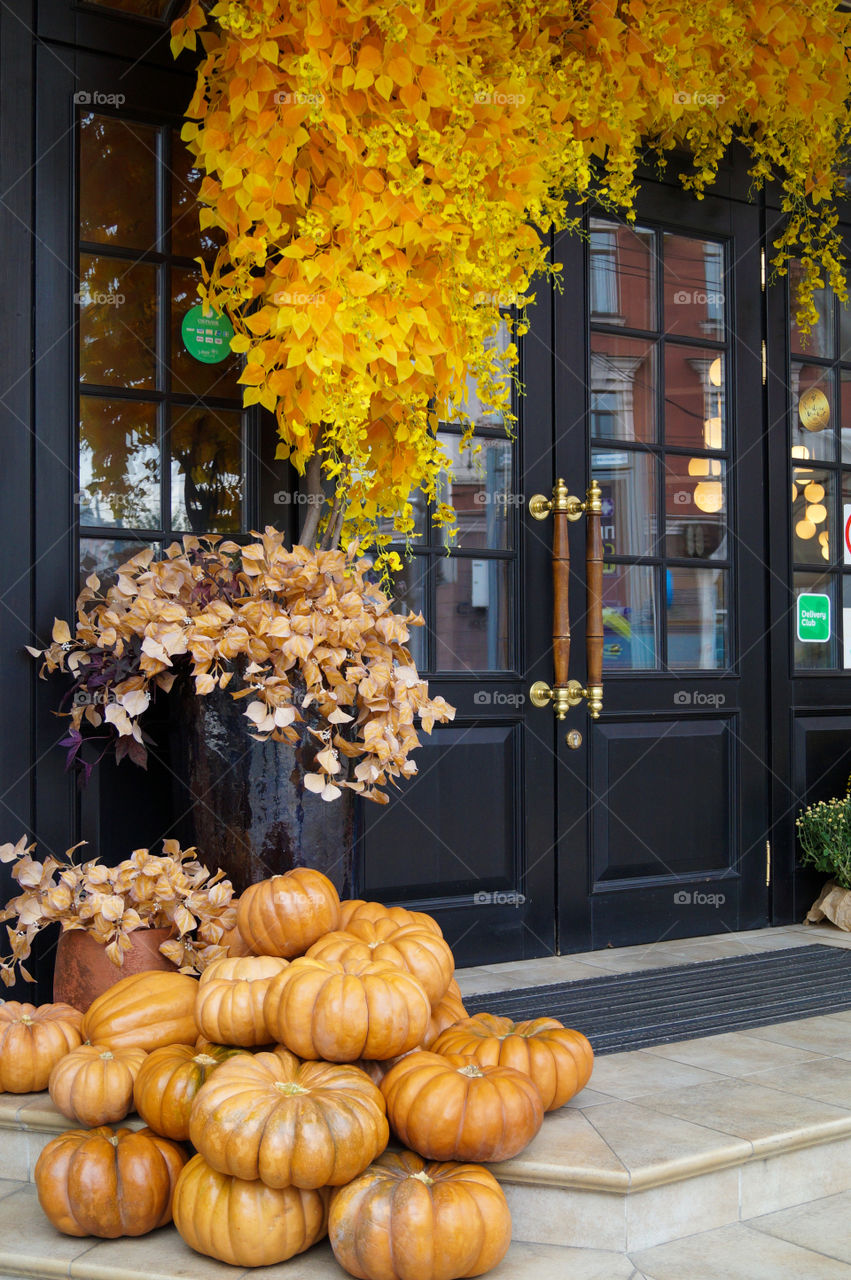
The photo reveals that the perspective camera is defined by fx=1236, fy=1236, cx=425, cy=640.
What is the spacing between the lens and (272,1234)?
1.96m

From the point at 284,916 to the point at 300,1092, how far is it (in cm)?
45

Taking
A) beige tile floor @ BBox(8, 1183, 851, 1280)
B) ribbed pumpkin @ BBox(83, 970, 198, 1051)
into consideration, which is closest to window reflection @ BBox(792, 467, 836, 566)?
beige tile floor @ BBox(8, 1183, 851, 1280)

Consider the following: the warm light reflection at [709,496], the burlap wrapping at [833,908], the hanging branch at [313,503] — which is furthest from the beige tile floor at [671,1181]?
the warm light reflection at [709,496]

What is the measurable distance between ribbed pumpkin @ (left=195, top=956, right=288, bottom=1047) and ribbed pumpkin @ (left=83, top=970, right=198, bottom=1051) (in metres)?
0.16

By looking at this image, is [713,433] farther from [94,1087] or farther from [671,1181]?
[94,1087]

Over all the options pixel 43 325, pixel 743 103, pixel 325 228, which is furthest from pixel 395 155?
pixel 743 103

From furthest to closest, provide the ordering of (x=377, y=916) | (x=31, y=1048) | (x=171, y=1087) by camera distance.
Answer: (x=377, y=916) → (x=31, y=1048) → (x=171, y=1087)

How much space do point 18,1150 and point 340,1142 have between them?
0.80m

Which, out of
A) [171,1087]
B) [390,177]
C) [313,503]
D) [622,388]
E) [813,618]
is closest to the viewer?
[171,1087]

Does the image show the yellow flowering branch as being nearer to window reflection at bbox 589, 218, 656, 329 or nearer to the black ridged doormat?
window reflection at bbox 589, 218, 656, 329

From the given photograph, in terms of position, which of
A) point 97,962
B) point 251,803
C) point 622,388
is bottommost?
point 97,962

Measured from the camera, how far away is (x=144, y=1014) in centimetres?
240

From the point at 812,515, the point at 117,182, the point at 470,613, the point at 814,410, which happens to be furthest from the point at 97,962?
the point at 814,410

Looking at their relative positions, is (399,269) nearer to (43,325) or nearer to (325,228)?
(325,228)
